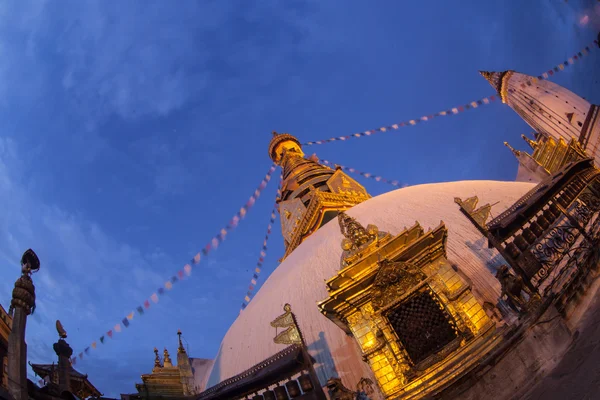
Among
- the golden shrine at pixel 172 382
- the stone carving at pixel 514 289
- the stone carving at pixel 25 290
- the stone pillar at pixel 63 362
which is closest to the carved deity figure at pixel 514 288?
the stone carving at pixel 514 289

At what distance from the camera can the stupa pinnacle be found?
16.4 meters

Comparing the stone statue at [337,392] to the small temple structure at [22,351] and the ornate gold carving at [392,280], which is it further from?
the small temple structure at [22,351]

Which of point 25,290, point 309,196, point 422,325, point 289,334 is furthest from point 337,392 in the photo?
point 309,196

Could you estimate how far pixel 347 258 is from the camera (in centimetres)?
775

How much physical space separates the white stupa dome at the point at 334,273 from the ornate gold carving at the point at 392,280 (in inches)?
41.5

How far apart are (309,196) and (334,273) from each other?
915 centimetres

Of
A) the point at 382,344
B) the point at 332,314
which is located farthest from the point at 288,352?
the point at 382,344

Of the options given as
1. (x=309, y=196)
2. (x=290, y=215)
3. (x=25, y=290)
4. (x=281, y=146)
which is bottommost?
(x=25, y=290)

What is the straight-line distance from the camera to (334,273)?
946 centimetres

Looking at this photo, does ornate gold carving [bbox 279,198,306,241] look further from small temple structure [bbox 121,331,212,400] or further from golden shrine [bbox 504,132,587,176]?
golden shrine [bbox 504,132,587,176]

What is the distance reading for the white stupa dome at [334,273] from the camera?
766cm

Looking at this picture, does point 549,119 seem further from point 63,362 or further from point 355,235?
point 63,362

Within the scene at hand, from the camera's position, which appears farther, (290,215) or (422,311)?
(290,215)

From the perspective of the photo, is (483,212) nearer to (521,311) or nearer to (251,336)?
(521,311)
